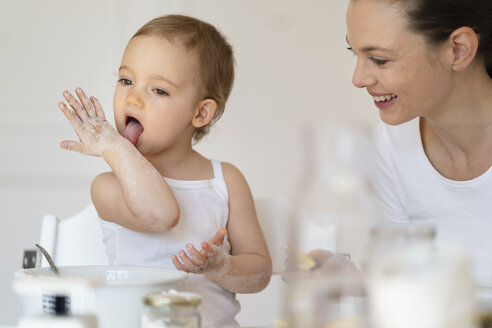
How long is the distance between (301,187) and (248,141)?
2415mm

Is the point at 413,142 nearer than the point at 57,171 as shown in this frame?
Yes

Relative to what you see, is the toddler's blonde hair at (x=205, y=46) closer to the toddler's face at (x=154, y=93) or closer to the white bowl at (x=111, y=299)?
the toddler's face at (x=154, y=93)

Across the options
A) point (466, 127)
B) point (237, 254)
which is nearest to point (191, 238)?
point (237, 254)

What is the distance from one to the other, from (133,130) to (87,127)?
17 cm

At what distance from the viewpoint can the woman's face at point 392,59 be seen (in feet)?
3.88

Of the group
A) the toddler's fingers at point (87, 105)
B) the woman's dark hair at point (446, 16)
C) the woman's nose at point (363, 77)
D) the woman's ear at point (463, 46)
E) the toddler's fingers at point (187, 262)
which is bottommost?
the toddler's fingers at point (187, 262)

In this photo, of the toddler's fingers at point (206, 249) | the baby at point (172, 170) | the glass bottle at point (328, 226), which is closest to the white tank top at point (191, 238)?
the baby at point (172, 170)

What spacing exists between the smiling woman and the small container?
0.56 meters

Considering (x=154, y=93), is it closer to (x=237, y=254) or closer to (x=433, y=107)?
(x=237, y=254)

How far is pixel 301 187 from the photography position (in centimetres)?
49

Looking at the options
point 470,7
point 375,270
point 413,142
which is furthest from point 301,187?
point 413,142

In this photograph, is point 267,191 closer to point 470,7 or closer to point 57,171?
point 57,171

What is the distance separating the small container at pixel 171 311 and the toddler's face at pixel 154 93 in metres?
0.67

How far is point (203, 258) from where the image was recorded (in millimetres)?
926
